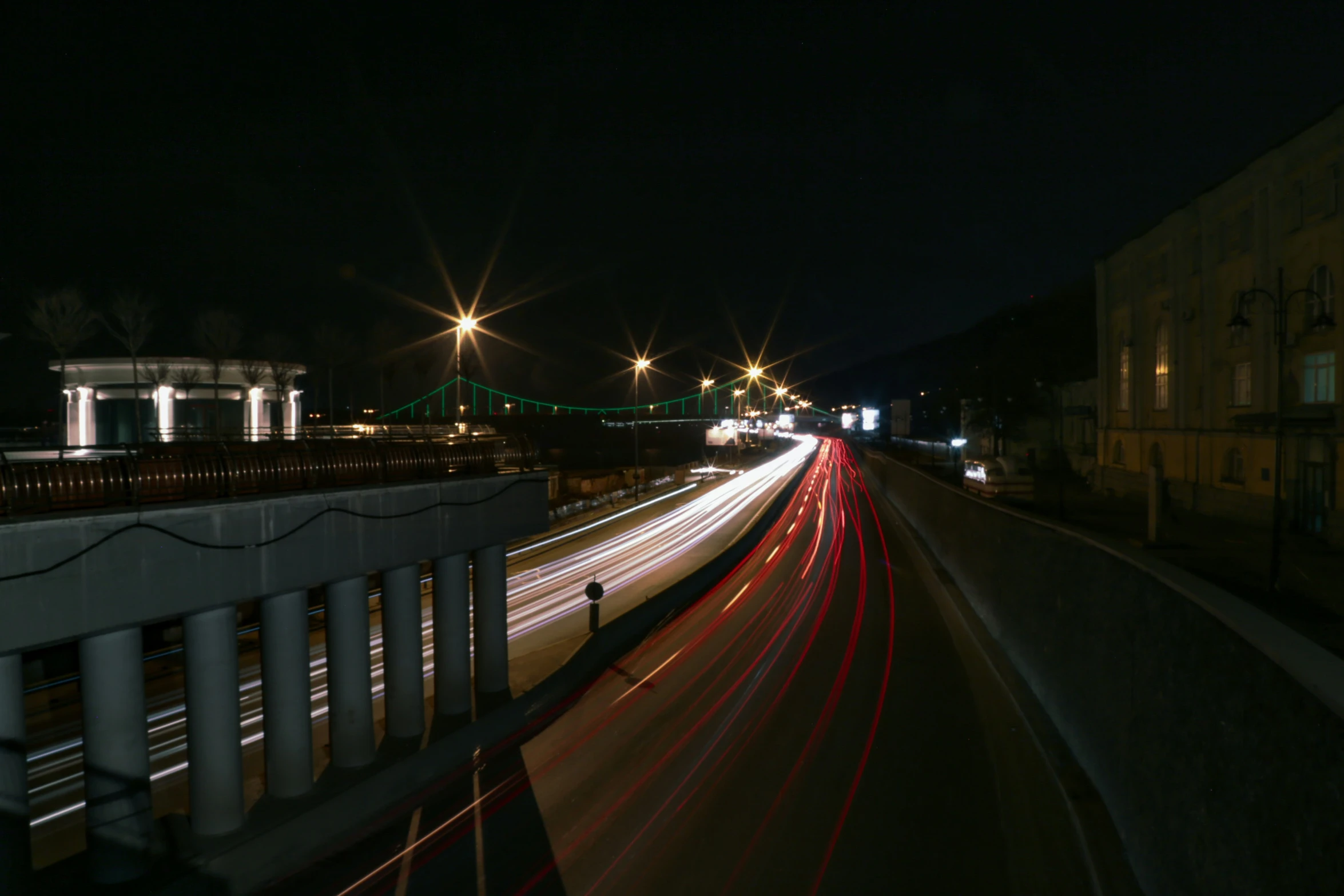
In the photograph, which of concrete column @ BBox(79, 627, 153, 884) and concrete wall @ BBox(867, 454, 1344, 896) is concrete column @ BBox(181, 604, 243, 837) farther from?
concrete wall @ BBox(867, 454, 1344, 896)

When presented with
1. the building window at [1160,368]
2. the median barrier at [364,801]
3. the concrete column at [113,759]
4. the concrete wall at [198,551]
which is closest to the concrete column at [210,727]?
the median barrier at [364,801]

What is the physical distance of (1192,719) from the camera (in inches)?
272

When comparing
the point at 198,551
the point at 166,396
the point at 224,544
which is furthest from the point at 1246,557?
the point at 166,396

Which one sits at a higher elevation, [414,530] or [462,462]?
[462,462]

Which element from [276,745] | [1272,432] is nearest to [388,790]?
[276,745]

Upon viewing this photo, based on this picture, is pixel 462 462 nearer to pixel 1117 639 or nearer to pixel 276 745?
pixel 276 745

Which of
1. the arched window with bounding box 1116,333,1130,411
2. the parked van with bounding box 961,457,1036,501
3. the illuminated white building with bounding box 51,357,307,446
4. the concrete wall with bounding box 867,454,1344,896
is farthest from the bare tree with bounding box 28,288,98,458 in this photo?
the arched window with bounding box 1116,333,1130,411

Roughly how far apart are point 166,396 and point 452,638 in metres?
28.6

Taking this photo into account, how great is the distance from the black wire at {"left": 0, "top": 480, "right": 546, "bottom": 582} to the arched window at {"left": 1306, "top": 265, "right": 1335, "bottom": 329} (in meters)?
27.3

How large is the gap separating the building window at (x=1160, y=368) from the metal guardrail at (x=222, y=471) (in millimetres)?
37490

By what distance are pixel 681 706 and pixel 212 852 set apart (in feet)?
24.3

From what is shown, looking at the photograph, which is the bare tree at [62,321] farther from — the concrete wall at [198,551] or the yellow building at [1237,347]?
the yellow building at [1237,347]

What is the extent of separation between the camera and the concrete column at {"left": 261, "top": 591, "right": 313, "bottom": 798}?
10.6 m

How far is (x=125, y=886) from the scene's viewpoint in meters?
8.71
